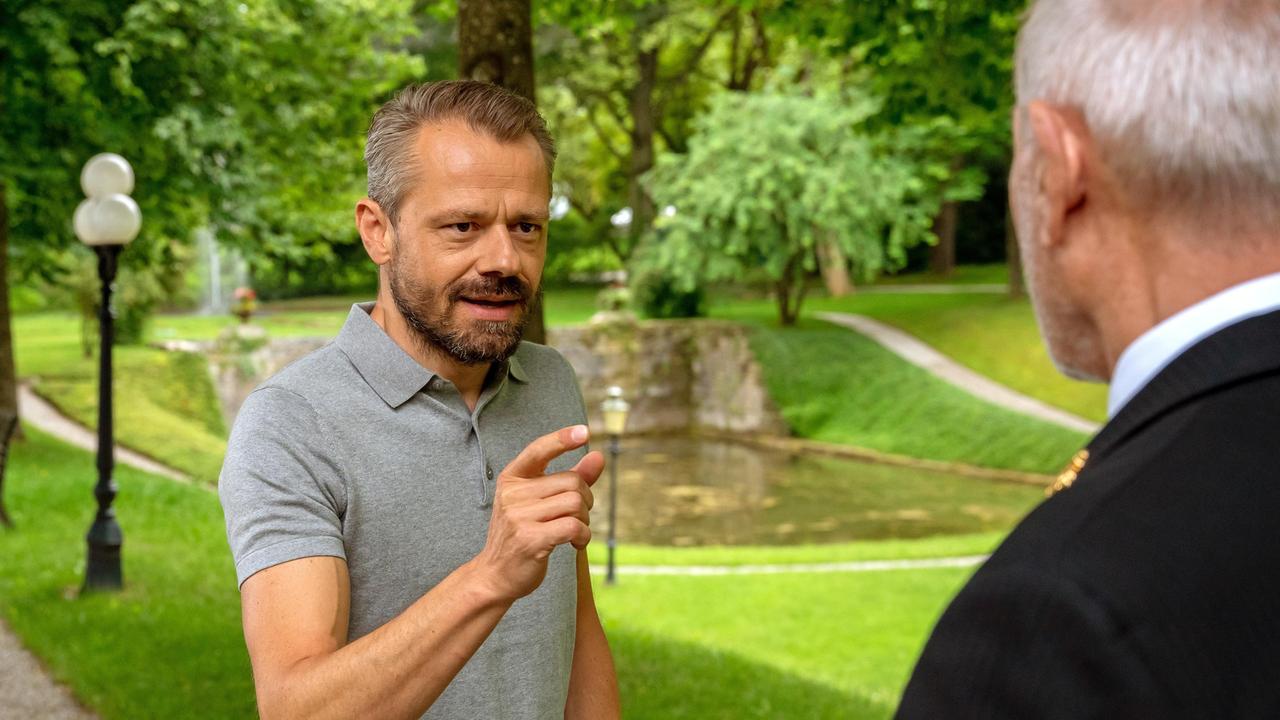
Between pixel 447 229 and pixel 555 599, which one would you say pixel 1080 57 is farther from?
pixel 555 599

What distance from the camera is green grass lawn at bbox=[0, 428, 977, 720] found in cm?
692

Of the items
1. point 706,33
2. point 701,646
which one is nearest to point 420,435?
point 701,646

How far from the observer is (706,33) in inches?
1252

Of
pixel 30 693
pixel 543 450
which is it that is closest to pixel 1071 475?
pixel 543 450

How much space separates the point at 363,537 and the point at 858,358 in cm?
2758

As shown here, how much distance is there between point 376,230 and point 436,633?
0.77 metres

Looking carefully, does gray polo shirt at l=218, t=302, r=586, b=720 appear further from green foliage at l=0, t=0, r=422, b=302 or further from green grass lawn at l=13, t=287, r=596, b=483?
green grass lawn at l=13, t=287, r=596, b=483

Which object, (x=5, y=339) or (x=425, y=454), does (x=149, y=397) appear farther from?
(x=425, y=454)

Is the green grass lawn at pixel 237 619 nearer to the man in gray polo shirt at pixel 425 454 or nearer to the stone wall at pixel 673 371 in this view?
the man in gray polo shirt at pixel 425 454

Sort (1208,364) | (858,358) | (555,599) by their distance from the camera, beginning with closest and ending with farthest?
(1208,364), (555,599), (858,358)

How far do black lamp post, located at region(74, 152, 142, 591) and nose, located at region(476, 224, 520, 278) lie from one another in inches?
308

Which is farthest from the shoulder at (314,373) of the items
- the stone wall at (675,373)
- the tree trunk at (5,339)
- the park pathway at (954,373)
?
the stone wall at (675,373)

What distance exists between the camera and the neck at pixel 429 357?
2213mm

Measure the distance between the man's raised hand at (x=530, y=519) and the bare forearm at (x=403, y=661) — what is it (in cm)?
4
